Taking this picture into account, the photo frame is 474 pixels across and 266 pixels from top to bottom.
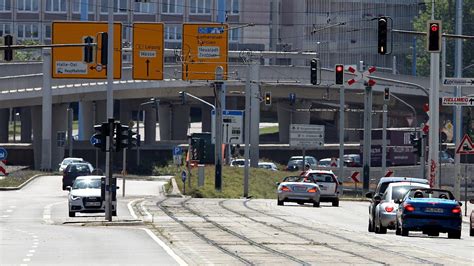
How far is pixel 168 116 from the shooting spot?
127750 mm

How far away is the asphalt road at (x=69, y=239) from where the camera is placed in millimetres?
24188

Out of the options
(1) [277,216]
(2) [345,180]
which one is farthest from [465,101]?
(2) [345,180]

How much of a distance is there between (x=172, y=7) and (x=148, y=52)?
65.2m

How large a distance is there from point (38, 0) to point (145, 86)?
42.7 meters

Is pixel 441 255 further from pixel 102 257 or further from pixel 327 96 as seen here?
pixel 327 96

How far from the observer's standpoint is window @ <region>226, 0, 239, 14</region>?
431ft

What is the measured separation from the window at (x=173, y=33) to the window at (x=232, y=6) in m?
6.13

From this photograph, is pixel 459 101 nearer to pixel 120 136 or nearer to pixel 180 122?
pixel 120 136

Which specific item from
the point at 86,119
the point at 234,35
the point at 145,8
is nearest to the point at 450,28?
the point at 234,35

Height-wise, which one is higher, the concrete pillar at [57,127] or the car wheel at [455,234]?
the concrete pillar at [57,127]

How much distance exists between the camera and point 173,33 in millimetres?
127125

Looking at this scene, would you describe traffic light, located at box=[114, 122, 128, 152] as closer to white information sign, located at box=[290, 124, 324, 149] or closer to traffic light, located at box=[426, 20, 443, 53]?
traffic light, located at box=[426, 20, 443, 53]

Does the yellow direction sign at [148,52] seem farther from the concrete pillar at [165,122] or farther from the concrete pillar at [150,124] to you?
the concrete pillar at [165,122]

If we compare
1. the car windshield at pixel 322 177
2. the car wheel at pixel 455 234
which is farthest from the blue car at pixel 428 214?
the car windshield at pixel 322 177
